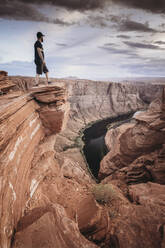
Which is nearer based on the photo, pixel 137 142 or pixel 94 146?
pixel 137 142

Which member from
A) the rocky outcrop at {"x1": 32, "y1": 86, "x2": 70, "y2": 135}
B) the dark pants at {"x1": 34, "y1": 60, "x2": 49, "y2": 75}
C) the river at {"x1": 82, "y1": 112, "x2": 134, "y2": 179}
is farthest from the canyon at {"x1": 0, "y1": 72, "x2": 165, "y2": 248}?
the river at {"x1": 82, "y1": 112, "x2": 134, "y2": 179}

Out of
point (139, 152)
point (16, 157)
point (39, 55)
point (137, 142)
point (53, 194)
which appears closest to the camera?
point (16, 157)

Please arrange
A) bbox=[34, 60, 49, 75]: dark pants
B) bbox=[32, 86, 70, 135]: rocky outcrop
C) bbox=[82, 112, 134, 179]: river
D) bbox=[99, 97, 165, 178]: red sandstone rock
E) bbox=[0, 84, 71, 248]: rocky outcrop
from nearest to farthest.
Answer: bbox=[0, 84, 71, 248]: rocky outcrop < bbox=[32, 86, 70, 135]: rocky outcrop < bbox=[34, 60, 49, 75]: dark pants < bbox=[99, 97, 165, 178]: red sandstone rock < bbox=[82, 112, 134, 179]: river

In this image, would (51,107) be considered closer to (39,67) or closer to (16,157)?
(39,67)

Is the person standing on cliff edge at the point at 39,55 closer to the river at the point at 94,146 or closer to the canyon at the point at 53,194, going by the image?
the canyon at the point at 53,194

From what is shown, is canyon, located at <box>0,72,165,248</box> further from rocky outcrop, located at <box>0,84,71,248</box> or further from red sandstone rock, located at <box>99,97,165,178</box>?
red sandstone rock, located at <box>99,97,165,178</box>

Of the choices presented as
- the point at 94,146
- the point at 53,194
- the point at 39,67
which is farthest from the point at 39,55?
the point at 94,146

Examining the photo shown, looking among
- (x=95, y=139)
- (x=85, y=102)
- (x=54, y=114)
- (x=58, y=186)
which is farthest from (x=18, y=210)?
(x=85, y=102)

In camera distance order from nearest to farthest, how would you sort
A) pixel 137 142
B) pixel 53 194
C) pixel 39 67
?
pixel 53 194 < pixel 39 67 < pixel 137 142

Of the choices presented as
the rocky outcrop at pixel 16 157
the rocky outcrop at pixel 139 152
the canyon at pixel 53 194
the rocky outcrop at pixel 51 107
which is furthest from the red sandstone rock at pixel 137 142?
the rocky outcrop at pixel 16 157

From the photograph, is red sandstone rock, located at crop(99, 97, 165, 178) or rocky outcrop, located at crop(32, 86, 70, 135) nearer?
rocky outcrop, located at crop(32, 86, 70, 135)

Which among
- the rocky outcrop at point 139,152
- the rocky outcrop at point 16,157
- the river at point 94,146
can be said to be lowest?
the river at point 94,146

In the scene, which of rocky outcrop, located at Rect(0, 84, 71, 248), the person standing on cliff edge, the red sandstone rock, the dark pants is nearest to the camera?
rocky outcrop, located at Rect(0, 84, 71, 248)

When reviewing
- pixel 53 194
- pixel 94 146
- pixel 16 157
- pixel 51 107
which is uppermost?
pixel 51 107
